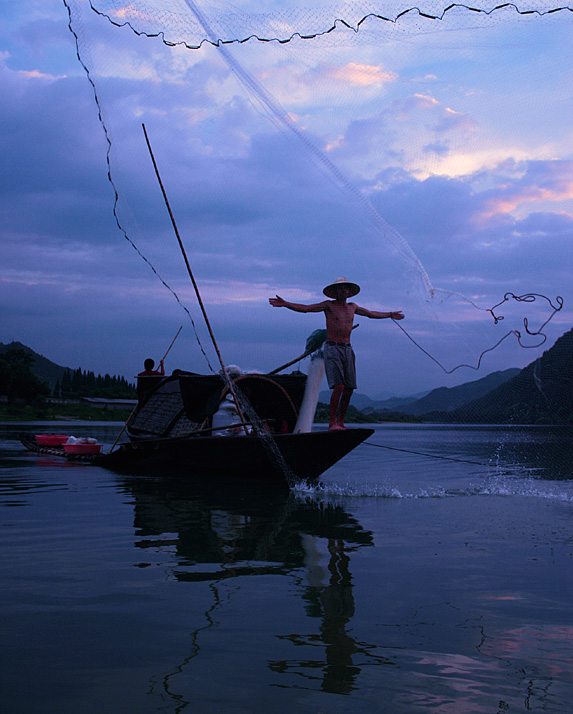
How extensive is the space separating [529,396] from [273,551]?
541 cm

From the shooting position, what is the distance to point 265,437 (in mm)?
9445

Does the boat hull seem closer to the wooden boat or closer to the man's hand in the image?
the wooden boat

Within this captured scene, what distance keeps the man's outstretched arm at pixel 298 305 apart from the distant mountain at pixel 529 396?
2.25 meters

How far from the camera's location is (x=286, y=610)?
3.70m

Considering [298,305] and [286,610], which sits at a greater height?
[298,305]

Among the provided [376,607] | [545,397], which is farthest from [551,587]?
[545,397]

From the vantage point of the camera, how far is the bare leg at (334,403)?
901cm

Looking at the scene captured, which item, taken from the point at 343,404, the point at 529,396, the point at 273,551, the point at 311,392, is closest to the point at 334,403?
the point at 343,404

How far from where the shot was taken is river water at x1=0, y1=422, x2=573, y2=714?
2.65 m

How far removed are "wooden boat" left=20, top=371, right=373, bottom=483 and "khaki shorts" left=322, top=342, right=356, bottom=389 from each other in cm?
74

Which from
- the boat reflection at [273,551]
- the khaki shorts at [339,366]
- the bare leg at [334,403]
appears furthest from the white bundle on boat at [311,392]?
the boat reflection at [273,551]

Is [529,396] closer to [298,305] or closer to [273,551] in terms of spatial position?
[298,305]

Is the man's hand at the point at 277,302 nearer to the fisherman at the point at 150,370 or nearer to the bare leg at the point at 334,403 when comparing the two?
the bare leg at the point at 334,403

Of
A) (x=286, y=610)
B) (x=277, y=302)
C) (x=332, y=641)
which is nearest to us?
(x=332, y=641)
